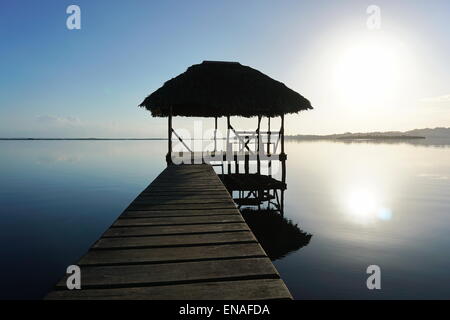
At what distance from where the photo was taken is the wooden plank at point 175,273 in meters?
2.16

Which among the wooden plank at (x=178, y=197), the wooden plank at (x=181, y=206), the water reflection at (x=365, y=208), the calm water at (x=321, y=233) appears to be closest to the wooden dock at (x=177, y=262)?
the wooden plank at (x=181, y=206)

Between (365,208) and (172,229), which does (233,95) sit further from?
(365,208)

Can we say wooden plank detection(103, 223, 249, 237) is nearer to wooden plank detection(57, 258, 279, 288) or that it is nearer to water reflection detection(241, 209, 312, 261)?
wooden plank detection(57, 258, 279, 288)

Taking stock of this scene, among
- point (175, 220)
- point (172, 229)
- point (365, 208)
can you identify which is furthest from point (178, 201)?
point (365, 208)

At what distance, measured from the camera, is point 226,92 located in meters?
10.5

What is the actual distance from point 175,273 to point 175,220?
5.48 ft

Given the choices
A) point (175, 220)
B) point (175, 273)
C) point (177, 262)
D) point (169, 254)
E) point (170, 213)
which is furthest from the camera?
point (170, 213)

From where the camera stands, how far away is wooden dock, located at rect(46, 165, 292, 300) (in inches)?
79.1

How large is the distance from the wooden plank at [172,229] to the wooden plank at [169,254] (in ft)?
1.72

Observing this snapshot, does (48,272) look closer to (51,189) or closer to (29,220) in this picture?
(29,220)

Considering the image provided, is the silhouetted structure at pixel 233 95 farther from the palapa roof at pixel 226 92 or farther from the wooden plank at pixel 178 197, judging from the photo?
the wooden plank at pixel 178 197

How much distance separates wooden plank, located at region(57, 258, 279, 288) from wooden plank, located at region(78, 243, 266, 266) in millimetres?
101

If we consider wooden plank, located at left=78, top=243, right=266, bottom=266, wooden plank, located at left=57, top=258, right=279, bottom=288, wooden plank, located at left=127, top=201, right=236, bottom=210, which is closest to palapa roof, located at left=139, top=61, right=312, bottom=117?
wooden plank, located at left=127, top=201, right=236, bottom=210
